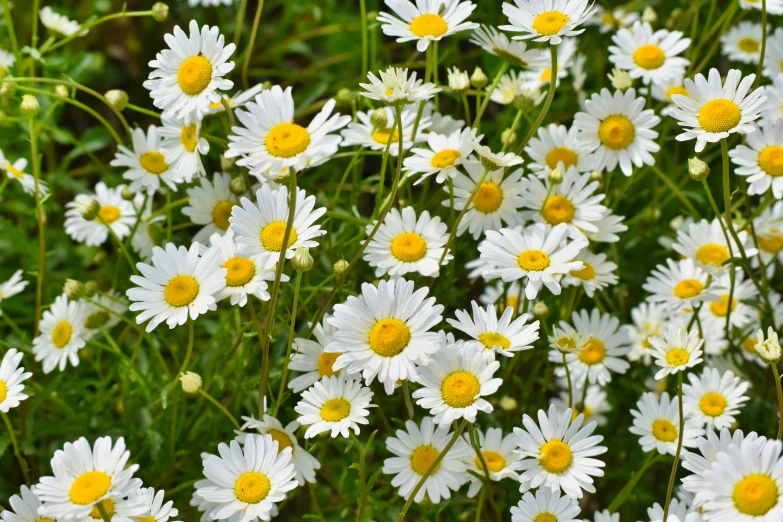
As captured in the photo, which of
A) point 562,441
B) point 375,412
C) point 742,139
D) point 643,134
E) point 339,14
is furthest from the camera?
point 339,14

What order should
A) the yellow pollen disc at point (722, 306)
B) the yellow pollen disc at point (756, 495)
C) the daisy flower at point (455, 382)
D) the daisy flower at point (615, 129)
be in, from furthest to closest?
the yellow pollen disc at point (722, 306), the daisy flower at point (615, 129), the daisy flower at point (455, 382), the yellow pollen disc at point (756, 495)

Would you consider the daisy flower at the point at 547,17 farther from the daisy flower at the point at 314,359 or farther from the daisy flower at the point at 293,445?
the daisy flower at the point at 293,445

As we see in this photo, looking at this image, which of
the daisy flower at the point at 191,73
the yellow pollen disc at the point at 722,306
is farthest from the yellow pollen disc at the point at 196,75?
the yellow pollen disc at the point at 722,306

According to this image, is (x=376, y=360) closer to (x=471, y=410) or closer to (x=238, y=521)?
(x=471, y=410)

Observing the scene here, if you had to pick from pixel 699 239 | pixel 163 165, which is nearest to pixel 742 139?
pixel 699 239

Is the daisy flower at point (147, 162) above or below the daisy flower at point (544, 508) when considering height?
above

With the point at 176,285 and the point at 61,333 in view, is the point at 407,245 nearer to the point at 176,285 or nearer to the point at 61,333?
the point at 176,285

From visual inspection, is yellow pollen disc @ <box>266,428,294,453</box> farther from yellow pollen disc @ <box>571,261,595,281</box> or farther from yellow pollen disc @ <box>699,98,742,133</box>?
yellow pollen disc @ <box>699,98,742,133</box>
